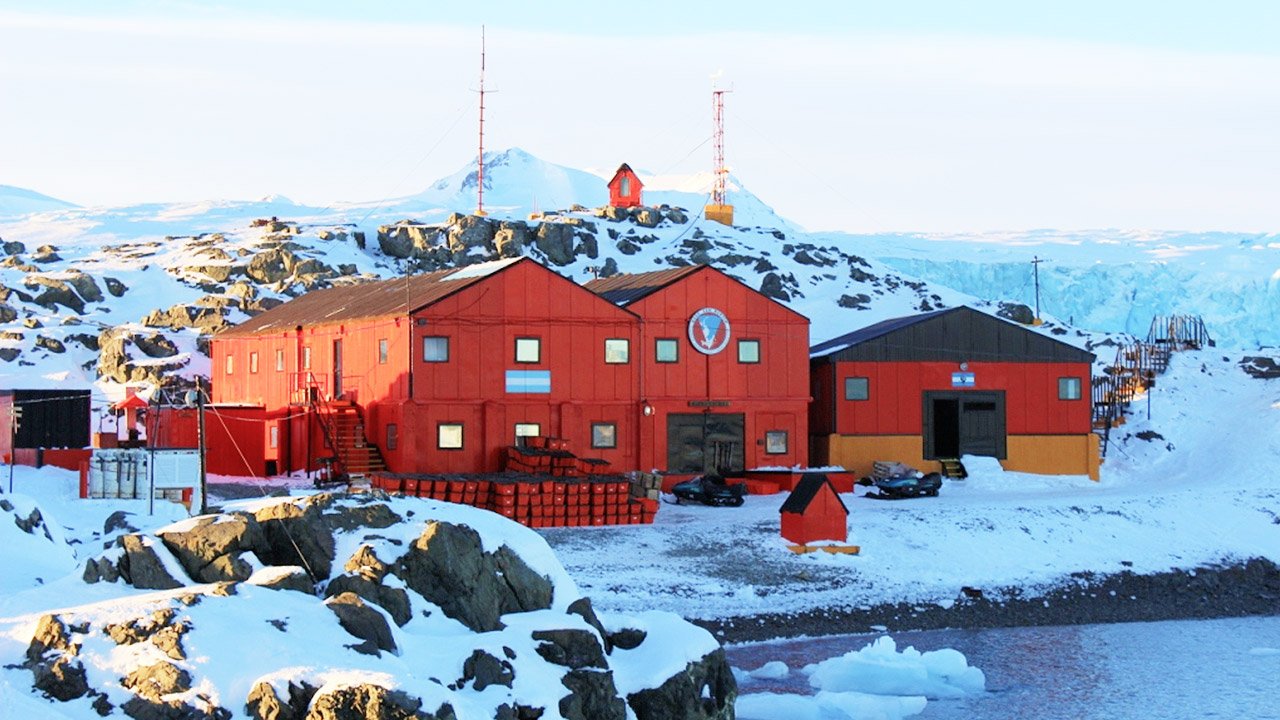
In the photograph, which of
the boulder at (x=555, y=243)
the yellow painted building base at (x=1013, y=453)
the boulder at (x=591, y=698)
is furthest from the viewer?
the boulder at (x=555, y=243)

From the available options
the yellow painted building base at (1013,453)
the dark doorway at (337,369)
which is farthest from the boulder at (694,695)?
the dark doorway at (337,369)

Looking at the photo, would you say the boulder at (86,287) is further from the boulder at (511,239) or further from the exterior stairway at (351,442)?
the exterior stairway at (351,442)

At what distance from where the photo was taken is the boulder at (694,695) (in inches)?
910

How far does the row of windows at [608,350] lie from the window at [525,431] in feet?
6.37

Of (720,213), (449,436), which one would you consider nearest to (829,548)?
(449,436)

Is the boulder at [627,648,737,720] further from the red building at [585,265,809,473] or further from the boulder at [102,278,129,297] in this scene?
the boulder at [102,278,129,297]

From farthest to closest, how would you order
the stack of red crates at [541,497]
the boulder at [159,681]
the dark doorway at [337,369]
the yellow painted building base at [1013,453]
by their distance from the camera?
the yellow painted building base at [1013,453] → the dark doorway at [337,369] → the stack of red crates at [541,497] → the boulder at [159,681]

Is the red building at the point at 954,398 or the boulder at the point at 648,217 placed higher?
the boulder at the point at 648,217

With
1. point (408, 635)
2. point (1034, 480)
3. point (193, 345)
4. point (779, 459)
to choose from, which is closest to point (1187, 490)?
point (1034, 480)

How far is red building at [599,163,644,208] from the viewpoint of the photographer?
106062 millimetres

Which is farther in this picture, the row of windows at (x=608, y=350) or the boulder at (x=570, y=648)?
the row of windows at (x=608, y=350)

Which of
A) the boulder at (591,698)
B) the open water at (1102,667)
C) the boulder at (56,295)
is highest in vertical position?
the boulder at (56,295)

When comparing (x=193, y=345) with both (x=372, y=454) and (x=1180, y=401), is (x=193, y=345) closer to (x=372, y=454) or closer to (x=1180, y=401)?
(x=372, y=454)

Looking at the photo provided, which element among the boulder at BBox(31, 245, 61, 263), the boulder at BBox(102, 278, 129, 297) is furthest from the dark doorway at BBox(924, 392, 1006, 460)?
the boulder at BBox(31, 245, 61, 263)
